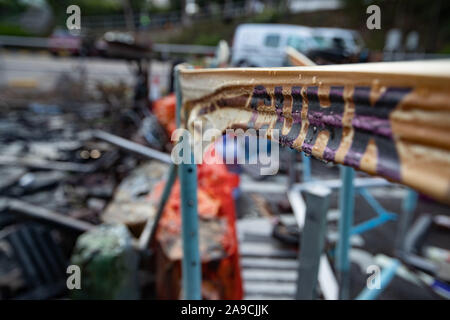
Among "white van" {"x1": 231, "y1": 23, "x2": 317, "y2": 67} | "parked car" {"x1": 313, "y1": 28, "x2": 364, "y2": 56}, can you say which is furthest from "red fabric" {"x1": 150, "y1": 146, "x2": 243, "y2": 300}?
"parked car" {"x1": 313, "y1": 28, "x2": 364, "y2": 56}

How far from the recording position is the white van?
11.2 meters

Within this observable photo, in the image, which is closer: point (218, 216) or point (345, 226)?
point (345, 226)

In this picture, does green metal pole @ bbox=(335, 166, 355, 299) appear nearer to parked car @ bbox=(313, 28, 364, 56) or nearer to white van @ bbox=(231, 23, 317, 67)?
white van @ bbox=(231, 23, 317, 67)

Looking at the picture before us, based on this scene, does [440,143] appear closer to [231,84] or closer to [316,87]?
[316,87]

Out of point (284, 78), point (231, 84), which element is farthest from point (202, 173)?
point (284, 78)

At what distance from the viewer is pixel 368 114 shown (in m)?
0.56

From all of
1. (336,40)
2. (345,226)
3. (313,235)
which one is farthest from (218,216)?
(336,40)

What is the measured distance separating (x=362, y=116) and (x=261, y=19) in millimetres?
30138

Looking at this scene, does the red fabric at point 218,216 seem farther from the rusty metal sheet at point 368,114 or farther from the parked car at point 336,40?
the parked car at point 336,40

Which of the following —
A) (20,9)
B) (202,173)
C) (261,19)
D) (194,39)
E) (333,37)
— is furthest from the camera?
(20,9)

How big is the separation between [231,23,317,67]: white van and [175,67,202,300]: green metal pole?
10.3 meters

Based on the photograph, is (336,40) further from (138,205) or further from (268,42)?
(138,205)

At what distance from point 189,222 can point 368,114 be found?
3.93 ft

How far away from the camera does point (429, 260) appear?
375cm
